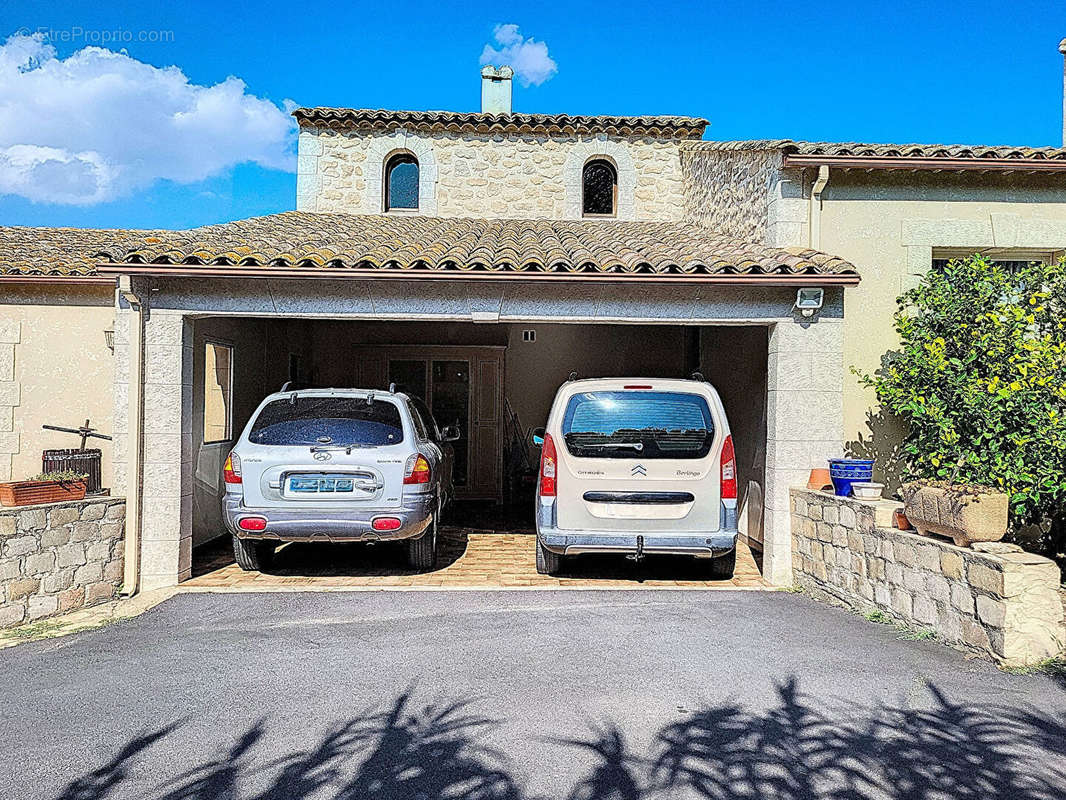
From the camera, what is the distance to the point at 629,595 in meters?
6.75

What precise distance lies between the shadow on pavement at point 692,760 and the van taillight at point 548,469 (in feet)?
9.68

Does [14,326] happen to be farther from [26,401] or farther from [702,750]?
[702,750]

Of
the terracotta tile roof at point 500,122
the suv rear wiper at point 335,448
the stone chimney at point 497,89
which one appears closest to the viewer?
the suv rear wiper at point 335,448

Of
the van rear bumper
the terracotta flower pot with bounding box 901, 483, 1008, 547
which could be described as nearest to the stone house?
the van rear bumper

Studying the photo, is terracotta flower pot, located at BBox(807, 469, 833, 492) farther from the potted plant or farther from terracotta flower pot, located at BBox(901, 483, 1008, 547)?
the potted plant

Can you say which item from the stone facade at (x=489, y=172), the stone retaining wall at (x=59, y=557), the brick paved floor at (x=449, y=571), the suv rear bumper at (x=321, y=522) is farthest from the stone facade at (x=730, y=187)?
the stone retaining wall at (x=59, y=557)

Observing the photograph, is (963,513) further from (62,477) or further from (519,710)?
(62,477)

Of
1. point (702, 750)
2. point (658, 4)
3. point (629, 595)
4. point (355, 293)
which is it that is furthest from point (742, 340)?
point (702, 750)

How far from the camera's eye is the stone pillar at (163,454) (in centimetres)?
716

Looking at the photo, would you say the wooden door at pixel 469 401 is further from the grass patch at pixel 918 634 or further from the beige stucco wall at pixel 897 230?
the grass patch at pixel 918 634

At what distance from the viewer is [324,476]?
691cm

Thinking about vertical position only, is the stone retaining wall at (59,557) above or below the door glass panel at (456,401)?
Result: below

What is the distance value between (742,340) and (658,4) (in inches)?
228

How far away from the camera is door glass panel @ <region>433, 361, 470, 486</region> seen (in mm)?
13750
